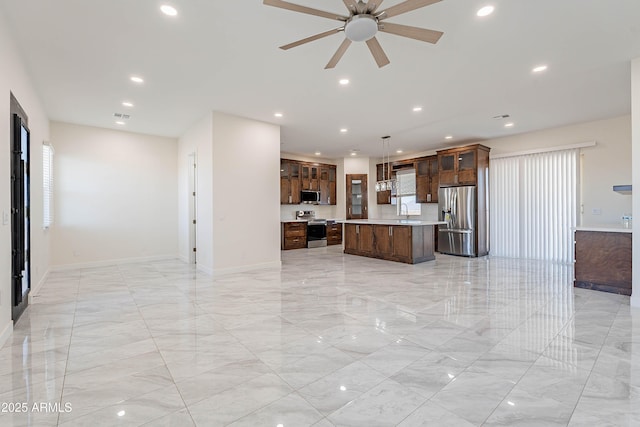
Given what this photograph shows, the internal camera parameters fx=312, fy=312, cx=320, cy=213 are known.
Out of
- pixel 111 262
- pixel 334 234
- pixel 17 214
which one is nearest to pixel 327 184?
pixel 334 234

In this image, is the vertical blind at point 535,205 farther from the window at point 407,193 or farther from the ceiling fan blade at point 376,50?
the ceiling fan blade at point 376,50

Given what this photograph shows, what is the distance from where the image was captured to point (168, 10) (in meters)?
2.75

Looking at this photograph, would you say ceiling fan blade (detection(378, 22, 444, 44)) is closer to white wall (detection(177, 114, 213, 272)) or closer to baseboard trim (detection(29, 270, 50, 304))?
white wall (detection(177, 114, 213, 272))

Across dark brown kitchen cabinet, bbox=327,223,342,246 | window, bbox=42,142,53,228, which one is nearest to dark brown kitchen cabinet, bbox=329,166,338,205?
dark brown kitchen cabinet, bbox=327,223,342,246

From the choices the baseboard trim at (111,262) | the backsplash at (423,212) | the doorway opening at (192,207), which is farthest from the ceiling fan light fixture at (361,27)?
the backsplash at (423,212)

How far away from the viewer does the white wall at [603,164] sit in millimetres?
5840

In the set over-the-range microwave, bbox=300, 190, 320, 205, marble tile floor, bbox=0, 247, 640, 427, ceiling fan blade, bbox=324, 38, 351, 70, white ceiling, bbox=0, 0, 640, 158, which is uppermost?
white ceiling, bbox=0, 0, 640, 158

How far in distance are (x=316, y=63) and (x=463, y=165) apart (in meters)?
5.30

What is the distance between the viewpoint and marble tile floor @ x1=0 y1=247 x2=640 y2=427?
5.82ft

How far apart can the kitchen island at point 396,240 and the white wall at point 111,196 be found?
15.0 ft

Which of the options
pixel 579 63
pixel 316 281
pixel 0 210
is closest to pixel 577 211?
pixel 579 63

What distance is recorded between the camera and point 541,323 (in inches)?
125

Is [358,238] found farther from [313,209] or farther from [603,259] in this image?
[603,259]

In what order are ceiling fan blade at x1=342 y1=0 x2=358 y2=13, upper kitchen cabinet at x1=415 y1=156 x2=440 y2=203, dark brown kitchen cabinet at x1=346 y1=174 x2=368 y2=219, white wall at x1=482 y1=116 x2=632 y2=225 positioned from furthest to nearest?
dark brown kitchen cabinet at x1=346 y1=174 x2=368 y2=219 < upper kitchen cabinet at x1=415 y1=156 x2=440 y2=203 < white wall at x1=482 y1=116 x2=632 y2=225 < ceiling fan blade at x1=342 y1=0 x2=358 y2=13
